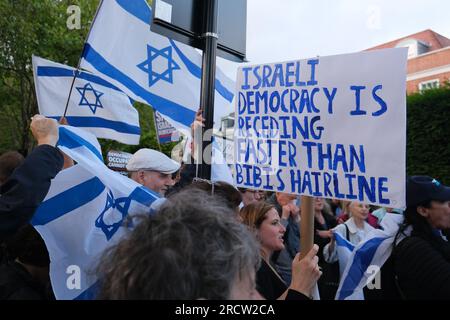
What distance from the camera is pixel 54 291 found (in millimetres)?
2066

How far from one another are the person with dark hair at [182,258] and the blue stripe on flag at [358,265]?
154 cm

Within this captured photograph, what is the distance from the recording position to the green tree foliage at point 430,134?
1178 cm

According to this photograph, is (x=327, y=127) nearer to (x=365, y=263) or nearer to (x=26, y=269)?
(x=365, y=263)

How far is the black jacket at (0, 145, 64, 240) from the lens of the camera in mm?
1663

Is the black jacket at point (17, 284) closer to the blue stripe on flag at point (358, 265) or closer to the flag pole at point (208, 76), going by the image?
the flag pole at point (208, 76)

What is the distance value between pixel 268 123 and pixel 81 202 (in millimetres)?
1142

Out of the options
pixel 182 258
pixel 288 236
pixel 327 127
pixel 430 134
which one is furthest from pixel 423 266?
pixel 430 134

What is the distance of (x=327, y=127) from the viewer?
2.18 m

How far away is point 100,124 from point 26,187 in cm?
243

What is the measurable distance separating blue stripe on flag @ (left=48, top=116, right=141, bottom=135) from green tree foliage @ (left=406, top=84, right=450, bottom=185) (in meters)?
9.96

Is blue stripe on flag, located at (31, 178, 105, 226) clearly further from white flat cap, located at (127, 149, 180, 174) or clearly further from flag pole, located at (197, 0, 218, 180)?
white flat cap, located at (127, 149, 180, 174)

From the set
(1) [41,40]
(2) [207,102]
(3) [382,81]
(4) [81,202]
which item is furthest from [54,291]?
(1) [41,40]

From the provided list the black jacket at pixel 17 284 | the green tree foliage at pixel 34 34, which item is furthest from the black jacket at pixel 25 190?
the green tree foliage at pixel 34 34

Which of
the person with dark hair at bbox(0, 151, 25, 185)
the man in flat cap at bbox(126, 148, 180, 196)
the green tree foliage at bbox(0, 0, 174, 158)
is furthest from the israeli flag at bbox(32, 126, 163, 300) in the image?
the green tree foliage at bbox(0, 0, 174, 158)
